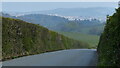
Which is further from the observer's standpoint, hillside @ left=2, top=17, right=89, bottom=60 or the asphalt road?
hillside @ left=2, top=17, right=89, bottom=60

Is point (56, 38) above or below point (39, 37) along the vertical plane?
below

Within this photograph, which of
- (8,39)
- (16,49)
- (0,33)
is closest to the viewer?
(0,33)

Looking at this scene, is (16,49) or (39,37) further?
(39,37)

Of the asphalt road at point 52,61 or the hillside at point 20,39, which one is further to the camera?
the hillside at point 20,39

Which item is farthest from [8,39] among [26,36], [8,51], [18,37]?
[26,36]

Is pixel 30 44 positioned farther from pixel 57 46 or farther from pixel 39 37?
pixel 57 46

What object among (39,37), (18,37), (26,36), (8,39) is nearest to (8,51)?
(8,39)

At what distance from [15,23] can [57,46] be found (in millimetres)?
27609

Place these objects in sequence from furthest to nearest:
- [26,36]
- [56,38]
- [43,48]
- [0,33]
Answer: [56,38] → [43,48] → [26,36] → [0,33]

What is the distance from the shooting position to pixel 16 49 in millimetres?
29141

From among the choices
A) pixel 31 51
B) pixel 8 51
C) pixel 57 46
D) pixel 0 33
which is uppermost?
pixel 0 33

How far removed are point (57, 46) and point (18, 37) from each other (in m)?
26.8

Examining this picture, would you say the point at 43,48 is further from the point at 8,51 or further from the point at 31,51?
the point at 8,51

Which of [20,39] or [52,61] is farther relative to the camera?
[20,39]
